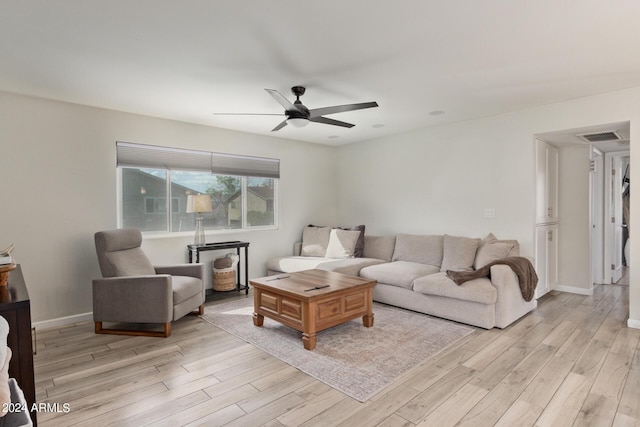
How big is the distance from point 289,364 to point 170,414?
2.98ft

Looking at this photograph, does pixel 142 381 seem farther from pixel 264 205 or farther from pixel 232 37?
pixel 264 205

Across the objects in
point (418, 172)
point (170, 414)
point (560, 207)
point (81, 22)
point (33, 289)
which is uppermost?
point (81, 22)

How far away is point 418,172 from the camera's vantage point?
5.20 meters

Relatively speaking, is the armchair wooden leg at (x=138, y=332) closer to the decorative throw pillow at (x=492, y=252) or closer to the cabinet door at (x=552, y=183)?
the decorative throw pillow at (x=492, y=252)

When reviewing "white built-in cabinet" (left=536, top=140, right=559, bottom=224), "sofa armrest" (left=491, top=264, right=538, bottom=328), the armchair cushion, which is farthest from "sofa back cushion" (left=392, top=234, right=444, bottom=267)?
the armchair cushion

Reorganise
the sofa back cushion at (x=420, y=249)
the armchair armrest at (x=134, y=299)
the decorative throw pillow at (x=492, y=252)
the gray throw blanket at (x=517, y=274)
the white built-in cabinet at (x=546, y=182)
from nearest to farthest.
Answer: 1. the armchair armrest at (x=134, y=299)
2. the gray throw blanket at (x=517, y=274)
3. the decorative throw pillow at (x=492, y=252)
4. the white built-in cabinet at (x=546, y=182)
5. the sofa back cushion at (x=420, y=249)

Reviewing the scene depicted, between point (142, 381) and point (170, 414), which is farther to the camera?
point (142, 381)

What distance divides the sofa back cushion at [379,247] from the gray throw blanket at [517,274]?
154cm

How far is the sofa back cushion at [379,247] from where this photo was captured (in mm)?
5148

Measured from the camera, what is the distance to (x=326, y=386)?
2344 millimetres

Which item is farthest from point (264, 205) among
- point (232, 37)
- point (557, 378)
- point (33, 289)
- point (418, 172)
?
point (557, 378)

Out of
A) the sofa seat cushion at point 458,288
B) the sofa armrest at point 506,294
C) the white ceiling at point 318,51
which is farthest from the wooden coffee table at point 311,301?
the white ceiling at point 318,51

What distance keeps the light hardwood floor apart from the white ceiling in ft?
7.72

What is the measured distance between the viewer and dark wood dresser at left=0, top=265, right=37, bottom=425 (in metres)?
1.66
